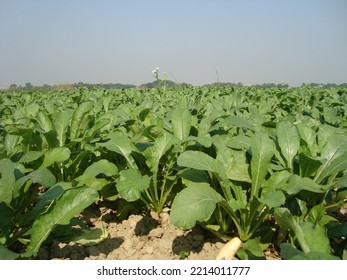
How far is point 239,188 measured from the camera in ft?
5.83

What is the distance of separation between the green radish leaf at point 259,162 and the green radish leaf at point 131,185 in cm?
55

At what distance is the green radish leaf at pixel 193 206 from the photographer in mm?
1385

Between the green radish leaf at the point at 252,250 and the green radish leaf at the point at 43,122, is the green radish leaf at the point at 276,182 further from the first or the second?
the green radish leaf at the point at 43,122

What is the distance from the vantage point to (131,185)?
5.30 feet

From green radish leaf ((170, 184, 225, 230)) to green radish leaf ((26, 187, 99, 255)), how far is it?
1.24 ft

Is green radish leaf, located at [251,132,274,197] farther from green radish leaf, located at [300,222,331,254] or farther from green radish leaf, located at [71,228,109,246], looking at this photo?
green radish leaf, located at [71,228,109,246]

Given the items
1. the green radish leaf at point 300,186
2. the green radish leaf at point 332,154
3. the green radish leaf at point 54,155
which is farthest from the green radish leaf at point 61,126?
the green radish leaf at point 332,154

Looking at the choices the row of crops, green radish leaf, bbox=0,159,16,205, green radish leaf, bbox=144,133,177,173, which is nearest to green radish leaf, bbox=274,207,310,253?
the row of crops

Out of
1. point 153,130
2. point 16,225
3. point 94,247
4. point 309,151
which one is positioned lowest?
point 94,247

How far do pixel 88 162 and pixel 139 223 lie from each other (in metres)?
0.71

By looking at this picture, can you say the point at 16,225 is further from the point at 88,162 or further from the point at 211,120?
the point at 211,120

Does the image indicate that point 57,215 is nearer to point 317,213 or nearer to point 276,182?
point 276,182

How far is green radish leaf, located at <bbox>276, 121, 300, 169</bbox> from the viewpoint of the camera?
6.30 feet
